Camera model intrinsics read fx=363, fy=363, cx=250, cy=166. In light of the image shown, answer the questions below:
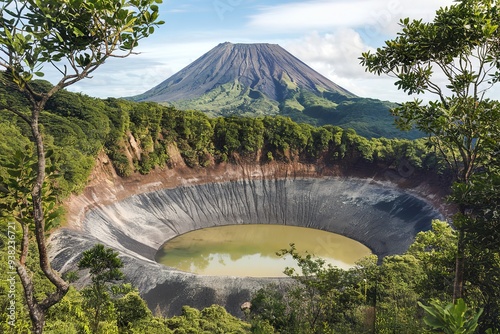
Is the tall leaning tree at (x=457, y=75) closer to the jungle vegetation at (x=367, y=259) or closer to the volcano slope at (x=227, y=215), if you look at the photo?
the jungle vegetation at (x=367, y=259)

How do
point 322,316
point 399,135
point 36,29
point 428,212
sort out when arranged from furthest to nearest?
point 399,135 → point 428,212 → point 322,316 → point 36,29

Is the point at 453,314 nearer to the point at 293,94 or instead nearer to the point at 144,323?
the point at 144,323

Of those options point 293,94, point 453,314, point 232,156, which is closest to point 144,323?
point 453,314

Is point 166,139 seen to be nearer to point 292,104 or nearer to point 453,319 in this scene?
point 453,319

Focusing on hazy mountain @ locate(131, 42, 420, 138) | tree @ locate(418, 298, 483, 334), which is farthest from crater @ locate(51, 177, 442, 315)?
hazy mountain @ locate(131, 42, 420, 138)

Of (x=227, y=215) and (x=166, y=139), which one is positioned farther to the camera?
(x=166, y=139)

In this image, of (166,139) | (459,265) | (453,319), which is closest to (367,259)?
(459,265)

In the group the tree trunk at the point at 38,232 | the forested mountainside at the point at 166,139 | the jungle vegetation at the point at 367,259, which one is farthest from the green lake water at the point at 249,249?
the tree trunk at the point at 38,232
